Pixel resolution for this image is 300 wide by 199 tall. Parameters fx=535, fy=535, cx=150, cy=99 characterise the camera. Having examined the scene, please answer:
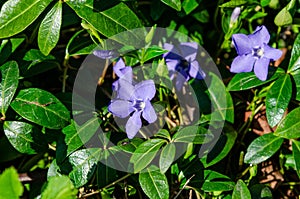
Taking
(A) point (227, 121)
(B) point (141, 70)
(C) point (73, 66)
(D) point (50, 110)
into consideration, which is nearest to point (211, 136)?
(A) point (227, 121)

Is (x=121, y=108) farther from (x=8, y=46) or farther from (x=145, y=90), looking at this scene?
(x=8, y=46)

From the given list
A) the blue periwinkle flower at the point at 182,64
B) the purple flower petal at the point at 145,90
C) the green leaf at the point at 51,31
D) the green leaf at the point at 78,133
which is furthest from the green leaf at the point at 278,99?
the green leaf at the point at 51,31

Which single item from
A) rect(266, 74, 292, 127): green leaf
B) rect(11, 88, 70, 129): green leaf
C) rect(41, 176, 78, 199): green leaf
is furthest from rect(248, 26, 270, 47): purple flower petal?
rect(41, 176, 78, 199): green leaf

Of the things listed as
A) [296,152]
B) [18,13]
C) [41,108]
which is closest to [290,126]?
[296,152]

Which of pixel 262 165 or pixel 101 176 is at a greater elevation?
pixel 101 176

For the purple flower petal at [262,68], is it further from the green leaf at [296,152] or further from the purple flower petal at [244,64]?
the green leaf at [296,152]

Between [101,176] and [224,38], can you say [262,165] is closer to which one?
[224,38]

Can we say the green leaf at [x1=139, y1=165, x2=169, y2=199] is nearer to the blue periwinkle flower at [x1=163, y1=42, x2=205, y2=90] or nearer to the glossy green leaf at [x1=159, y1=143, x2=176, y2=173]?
the glossy green leaf at [x1=159, y1=143, x2=176, y2=173]
